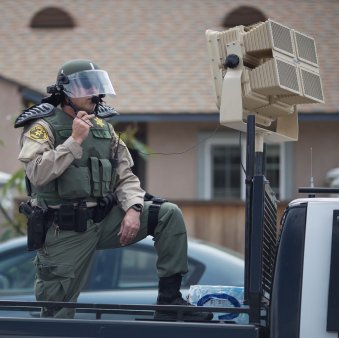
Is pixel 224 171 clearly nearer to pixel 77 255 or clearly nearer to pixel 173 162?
pixel 173 162

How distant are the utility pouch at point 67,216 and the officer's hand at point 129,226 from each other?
0.72 ft

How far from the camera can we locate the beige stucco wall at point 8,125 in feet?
51.0

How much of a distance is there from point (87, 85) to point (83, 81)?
3 cm

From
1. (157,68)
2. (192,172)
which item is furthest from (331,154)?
(157,68)

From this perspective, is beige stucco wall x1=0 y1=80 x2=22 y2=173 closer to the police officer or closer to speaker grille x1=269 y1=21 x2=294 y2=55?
the police officer

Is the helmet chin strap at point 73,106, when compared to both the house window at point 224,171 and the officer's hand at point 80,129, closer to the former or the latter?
the officer's hand at point 80,129

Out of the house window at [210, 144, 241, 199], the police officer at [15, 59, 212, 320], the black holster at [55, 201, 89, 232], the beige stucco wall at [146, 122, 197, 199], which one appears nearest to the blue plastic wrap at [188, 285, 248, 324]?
the police officer at [15, 59, 212, 320]

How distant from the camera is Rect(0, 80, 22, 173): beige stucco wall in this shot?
51.0 ft

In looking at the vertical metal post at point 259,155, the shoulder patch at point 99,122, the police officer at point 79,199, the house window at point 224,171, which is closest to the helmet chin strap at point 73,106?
the police officer at point 79,199

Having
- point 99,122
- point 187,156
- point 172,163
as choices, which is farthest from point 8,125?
point 99,122

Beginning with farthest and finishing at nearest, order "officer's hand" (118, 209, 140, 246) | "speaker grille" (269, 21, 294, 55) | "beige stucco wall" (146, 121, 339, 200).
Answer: "beige stucco wall" (146, 121, 339, 200) < "officer's hand" (118, 209, 140, 246) < "speaker grille" (269, 21, 294, 55)

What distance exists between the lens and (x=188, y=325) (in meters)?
3.78

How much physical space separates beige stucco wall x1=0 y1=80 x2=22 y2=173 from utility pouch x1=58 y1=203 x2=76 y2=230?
438 inches

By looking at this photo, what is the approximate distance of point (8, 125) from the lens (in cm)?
1580
